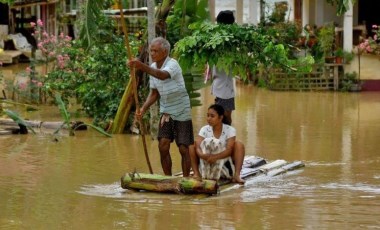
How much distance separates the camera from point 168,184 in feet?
28.6

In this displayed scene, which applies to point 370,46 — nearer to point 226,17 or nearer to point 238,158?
point 226,17

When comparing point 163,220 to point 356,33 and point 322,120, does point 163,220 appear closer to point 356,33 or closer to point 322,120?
point 322,120

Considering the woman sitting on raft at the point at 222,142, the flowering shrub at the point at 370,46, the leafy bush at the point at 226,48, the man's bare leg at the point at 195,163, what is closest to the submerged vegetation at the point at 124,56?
the leafy bush at the point at 226,48

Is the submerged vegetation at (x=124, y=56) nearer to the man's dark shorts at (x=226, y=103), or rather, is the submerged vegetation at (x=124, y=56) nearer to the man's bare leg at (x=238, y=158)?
the man's dark shorts at (x=226, y=103)

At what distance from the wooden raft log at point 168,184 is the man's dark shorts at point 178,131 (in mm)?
655

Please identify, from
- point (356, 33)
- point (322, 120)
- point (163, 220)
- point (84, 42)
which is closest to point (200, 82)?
point (84, 42)

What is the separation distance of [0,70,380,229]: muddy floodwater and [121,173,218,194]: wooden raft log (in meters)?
0.08

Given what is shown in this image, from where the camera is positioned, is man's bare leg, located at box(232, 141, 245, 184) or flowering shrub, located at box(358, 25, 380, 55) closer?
man's bare leg, located at box(232, 141, 245, 184)

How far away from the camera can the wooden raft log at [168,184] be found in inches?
339

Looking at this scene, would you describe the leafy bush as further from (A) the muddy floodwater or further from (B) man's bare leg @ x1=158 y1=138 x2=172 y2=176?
(B) man's bare leg @ x1=158 y1=138 x2=172 y2=176

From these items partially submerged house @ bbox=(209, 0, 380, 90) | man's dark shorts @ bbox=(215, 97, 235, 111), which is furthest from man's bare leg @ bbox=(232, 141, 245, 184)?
partially submerged house @ bbox=(209, 0, 380, 90)

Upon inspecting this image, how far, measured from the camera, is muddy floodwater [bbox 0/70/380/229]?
25.3 ft

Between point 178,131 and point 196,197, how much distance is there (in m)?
0.98

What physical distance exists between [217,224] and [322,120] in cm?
907
